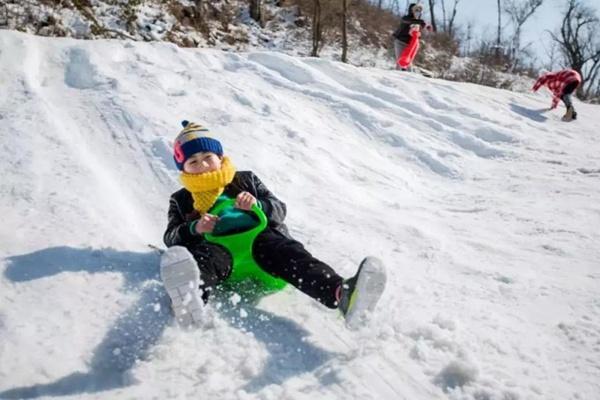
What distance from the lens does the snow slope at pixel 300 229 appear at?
1629 millimetres

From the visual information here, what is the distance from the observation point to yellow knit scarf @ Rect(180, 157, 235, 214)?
2.28 metres

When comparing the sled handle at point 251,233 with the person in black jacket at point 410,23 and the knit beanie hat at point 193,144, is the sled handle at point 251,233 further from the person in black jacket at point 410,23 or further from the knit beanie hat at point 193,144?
the person in black jacket at point 410,23

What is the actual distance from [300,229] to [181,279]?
1.35 meters

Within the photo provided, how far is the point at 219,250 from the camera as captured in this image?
6.69ft

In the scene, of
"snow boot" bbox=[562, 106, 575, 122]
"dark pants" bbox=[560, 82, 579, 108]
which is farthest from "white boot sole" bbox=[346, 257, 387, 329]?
"dark pants" bbox=[560, 82, 579, 108]

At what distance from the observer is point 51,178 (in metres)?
3.07

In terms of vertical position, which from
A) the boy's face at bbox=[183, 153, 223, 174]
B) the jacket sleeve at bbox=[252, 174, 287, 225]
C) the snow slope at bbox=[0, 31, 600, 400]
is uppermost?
the boy's face at bbox=[183, 153, 223, 174]

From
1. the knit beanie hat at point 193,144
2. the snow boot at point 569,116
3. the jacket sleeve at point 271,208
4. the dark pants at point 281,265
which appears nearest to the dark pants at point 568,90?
the snow boot at point 569,116

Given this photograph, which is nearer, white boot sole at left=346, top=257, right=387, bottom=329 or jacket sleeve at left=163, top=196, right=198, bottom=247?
white boot sole at left=346, top=257, right=387, bottom=329

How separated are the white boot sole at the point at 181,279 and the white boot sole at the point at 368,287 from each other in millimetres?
548

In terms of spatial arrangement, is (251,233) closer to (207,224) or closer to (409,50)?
(207,224)

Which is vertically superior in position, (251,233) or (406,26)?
Result: (406,26)

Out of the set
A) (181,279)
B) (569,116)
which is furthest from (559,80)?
(181,279)

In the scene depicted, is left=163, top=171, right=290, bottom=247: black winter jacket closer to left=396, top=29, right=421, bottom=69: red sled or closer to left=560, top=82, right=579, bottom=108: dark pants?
left=560, top=82, right=579, bottom=108: dark pants
